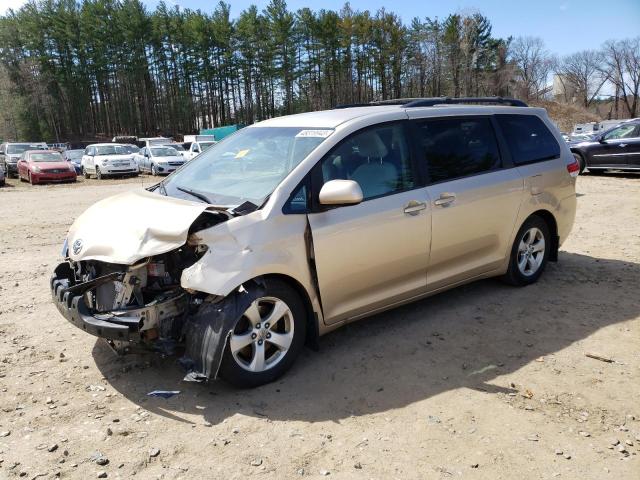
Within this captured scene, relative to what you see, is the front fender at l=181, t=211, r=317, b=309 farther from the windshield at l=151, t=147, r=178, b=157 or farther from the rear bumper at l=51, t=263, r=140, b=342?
the windshield at l=151, t=147, r=178, b=157

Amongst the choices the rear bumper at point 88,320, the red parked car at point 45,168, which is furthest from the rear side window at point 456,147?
the red parked car at point 45,168

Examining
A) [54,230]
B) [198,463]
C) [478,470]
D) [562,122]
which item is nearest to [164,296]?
[198,463]

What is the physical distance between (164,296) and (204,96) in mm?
66873

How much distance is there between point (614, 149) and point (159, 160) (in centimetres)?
1845

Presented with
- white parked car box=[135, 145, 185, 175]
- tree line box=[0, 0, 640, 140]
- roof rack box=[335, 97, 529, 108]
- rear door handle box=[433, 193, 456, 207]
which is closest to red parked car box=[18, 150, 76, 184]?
white parked car box=[135, 145, 185, 175]

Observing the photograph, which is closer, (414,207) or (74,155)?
(414,207)

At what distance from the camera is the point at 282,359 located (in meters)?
3.68

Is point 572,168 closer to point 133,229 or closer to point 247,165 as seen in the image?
point 247,165

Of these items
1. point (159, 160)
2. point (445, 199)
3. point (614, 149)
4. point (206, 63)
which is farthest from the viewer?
point (206, 63)

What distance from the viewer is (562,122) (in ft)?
225

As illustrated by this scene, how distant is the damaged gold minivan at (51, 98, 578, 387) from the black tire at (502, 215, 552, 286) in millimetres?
114

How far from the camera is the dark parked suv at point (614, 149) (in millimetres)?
15242

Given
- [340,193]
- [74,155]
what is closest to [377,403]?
[340,193]

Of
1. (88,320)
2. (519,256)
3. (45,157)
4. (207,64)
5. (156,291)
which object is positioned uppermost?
(207,64)
